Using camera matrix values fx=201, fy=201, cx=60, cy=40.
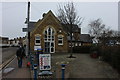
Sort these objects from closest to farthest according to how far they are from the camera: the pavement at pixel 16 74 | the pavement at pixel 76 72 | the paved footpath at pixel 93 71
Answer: the pavement at pixel 16 74 → the pavement at pixel 76 72 → the paved footpath at pixel 93 71

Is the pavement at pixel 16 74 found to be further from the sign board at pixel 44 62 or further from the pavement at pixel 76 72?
the sign board at pixel 44 62

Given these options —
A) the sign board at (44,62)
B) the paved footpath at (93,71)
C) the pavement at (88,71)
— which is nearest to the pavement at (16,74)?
the sign board at (44,62)

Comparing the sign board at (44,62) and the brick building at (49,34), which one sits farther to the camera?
the brick building at (49,34)

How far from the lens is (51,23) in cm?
3678

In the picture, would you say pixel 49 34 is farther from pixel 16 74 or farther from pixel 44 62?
pixel 44 62

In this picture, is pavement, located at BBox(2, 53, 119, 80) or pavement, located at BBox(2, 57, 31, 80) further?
pavement, located at BBox(2, 53, 119, 80)

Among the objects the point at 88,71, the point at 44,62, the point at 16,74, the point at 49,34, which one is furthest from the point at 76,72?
the point at 49,34

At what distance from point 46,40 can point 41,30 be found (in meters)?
2.05

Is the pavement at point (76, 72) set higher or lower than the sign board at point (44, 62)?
lower

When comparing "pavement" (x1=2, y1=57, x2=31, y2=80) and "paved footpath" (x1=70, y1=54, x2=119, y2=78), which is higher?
"paved footpath" (x1=70, y1=54, x2=119, y2=78)

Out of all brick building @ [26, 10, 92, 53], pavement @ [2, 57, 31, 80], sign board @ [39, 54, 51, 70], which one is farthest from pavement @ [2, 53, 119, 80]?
brick building @ [26, 10, 92, 53]

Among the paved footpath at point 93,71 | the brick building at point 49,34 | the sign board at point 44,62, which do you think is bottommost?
the paved footpath at point 93,71


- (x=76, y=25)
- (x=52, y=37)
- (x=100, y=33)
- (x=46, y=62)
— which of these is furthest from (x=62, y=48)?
(x=46, y=62)

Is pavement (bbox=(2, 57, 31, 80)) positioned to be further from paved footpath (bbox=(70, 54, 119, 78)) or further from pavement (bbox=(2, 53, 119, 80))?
paved footpath (bbox=(70, 54, 119, 78))
